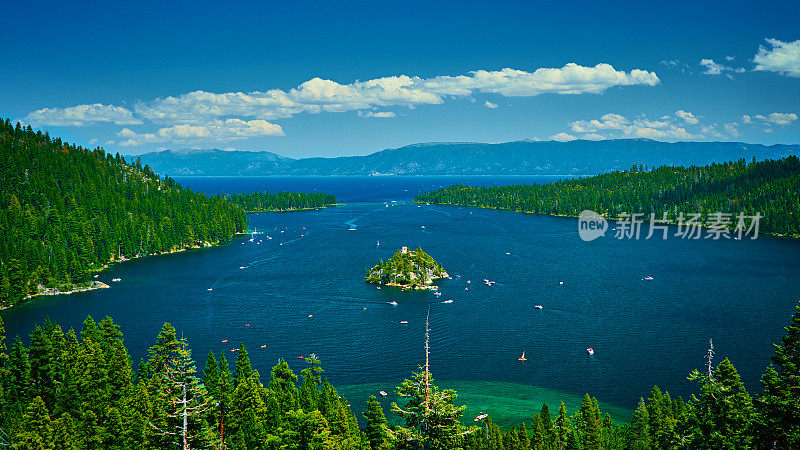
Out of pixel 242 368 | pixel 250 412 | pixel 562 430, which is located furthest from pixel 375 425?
pixel 562 430

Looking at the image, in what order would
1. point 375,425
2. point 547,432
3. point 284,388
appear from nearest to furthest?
point 375,425
point 547,432
point 284,388

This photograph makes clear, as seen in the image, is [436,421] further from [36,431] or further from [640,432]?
[640,432]

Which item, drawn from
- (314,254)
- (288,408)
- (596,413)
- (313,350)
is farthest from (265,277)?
(596,413)

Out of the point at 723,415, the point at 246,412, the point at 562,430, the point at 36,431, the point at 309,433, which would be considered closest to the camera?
the point at 723,415

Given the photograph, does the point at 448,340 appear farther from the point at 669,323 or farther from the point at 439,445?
the point at 439,445

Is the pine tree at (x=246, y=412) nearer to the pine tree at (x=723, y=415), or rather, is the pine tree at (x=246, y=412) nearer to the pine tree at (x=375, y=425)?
the pine tree at (x=375, y=425)

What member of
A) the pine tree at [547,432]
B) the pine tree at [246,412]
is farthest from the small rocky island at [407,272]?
the pine tree at [246,412]
